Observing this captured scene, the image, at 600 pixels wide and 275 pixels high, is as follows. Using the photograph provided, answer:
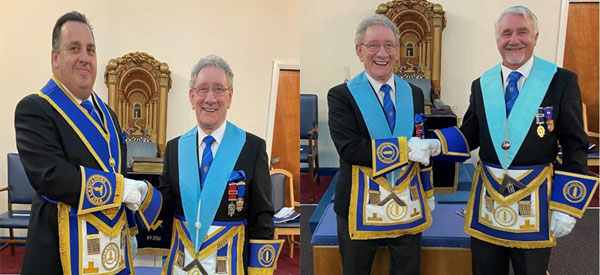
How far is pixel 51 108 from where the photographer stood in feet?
4.85

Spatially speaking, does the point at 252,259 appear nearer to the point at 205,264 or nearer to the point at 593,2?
the point at 205,264

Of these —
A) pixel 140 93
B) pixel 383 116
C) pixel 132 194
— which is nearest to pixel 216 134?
pixel 132 194

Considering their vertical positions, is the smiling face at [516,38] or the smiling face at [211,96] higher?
the smiling face at [516,38]

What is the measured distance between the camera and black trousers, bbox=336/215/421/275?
6.05ft

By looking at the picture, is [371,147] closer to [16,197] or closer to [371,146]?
[371,146]

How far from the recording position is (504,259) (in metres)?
1.83

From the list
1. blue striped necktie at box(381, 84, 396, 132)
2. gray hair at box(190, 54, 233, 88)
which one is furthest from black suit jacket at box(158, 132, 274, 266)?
blue striped necktie at box(381, 84, 396, 132)

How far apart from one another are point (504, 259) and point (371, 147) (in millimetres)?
661

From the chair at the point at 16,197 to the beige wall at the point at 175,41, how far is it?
190mm

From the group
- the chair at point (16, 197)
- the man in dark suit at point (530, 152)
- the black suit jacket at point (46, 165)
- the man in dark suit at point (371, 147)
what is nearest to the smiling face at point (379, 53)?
the man in dark suit at point (371, 147)

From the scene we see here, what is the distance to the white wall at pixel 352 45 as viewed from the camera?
7.08ft

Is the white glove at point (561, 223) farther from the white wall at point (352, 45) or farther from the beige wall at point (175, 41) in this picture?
the beige wall at point (175, 41)

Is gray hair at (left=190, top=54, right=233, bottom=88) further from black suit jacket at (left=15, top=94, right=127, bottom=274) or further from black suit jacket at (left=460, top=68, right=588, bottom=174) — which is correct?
black suit jacket at (left=460, top=68, right=588, bottom=174)

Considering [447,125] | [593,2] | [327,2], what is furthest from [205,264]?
[593,2]
